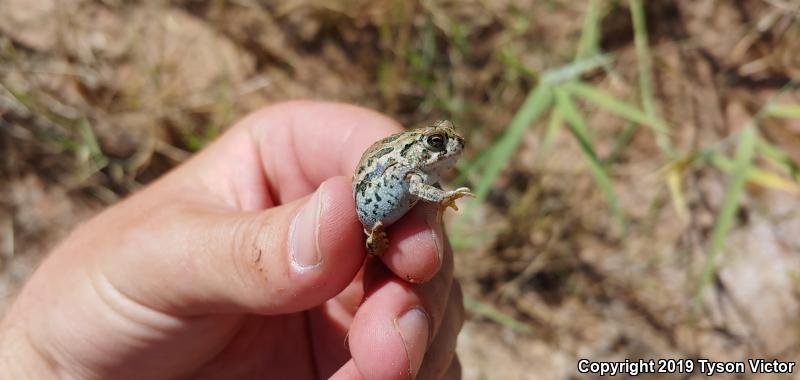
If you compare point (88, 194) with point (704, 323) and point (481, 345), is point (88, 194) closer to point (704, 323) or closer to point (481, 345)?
point (481, 345)

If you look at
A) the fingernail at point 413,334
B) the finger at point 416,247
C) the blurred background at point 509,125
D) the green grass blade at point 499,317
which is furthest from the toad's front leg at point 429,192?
the blurred background at point 509,125

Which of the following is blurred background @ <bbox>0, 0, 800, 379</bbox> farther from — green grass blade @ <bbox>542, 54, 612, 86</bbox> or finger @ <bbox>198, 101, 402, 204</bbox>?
finger @ <bbox>198, 101, 402, 204</bbox>

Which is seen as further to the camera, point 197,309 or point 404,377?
point 197,309

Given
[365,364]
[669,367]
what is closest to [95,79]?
[365,364]

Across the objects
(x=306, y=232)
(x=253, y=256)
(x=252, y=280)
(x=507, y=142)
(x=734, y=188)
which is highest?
(x=306, y=232)

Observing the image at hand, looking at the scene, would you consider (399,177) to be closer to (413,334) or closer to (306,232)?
(306,232)

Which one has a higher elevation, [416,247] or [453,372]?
[416,247]

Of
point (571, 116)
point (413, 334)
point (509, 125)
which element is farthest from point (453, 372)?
point (509, 125)
